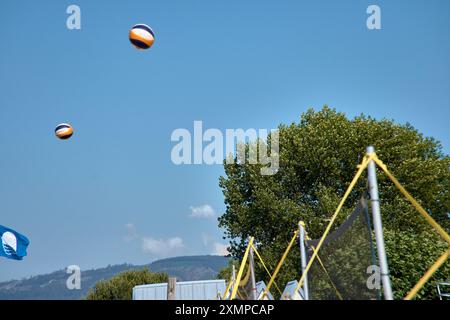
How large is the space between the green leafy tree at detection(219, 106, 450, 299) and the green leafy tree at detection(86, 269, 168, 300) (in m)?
36.4

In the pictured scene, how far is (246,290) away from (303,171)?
655 inches

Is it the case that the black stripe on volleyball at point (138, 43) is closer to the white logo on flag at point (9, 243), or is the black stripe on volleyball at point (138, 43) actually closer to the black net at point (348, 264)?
the black net at point (348, 264)

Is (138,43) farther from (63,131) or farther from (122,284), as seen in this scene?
(122,284)

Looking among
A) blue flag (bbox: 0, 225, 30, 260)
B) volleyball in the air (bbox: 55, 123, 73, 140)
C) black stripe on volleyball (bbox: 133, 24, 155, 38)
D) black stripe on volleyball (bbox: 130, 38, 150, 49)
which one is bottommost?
blue flag (bbox: 0, 225, 30, 260)

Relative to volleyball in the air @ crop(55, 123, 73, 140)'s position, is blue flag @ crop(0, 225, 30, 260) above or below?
below

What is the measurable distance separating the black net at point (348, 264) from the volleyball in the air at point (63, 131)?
34.6 feet

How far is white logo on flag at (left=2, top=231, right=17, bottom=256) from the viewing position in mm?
21234

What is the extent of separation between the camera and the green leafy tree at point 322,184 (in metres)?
26.6

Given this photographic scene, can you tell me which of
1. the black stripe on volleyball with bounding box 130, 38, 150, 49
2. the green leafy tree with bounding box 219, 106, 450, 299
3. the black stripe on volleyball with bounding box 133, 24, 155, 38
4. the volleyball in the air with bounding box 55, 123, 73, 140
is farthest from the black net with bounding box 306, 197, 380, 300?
the green leafy tree with bounding box 219, 106, 450, 299

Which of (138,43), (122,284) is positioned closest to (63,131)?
(138,43)

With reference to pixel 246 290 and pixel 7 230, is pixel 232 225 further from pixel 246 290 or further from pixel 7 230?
pixel 246 290

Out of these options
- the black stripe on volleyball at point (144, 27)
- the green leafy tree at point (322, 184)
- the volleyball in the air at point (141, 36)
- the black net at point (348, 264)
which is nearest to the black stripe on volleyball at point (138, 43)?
the volleyball in the air at point (141, 36)

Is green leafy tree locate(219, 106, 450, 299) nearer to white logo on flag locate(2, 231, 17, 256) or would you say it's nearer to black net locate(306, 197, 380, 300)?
white logo on flag locate(2, 231, 17, 256)

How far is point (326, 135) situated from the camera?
91.1 feet
